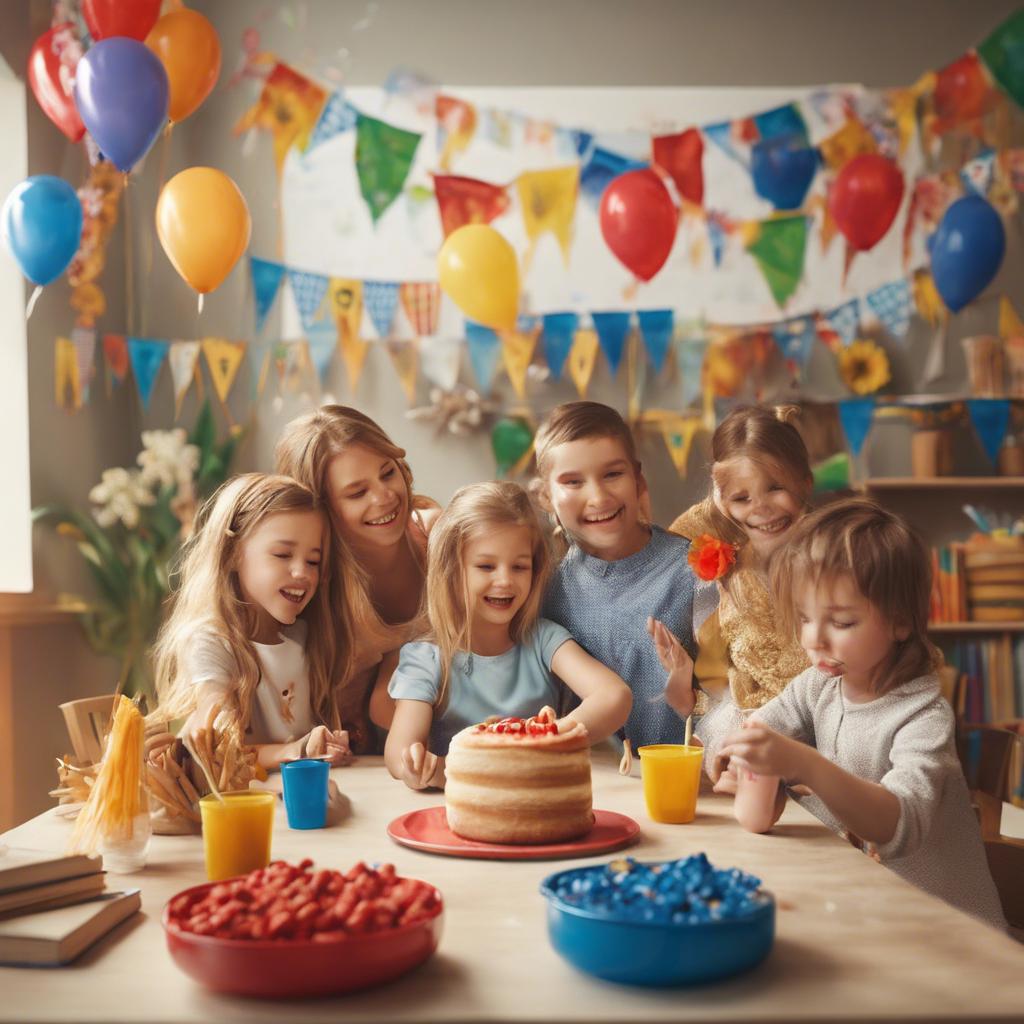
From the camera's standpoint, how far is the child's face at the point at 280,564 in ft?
7.55

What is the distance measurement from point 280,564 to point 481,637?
16.5 inches

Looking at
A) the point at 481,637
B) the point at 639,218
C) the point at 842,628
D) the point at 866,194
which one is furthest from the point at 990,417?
the point at 842,628

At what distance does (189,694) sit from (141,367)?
356cm

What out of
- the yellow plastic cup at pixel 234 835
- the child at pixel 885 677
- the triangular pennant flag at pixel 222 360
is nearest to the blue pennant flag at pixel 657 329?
the triangular pennant flag at pixel 222 360

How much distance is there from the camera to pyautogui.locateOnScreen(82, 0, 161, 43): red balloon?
3479 millimetres

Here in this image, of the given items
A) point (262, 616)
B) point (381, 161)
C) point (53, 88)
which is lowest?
point (262, 616)

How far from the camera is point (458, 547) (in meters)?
2.26

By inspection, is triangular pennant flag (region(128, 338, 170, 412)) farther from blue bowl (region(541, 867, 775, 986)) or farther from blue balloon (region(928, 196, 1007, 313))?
blue bowl (region(541, 867, 775, 986))

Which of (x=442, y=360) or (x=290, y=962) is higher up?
(x=442, y=360)

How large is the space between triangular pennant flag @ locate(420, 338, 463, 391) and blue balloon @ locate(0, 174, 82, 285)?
216 centimetres

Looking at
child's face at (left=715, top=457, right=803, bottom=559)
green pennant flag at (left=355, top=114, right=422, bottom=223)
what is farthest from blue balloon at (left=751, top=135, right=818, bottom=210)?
child's face at (left=715, top=457, right=803, bottom=559)

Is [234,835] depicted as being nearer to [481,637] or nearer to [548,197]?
[481,637]

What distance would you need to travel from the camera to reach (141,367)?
5.40 meters

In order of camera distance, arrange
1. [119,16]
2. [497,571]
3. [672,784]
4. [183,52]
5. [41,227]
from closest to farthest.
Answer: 1. [672,784]
2. [497,571]
3. [119,16]
4. [41,227]
5. [183,52]
